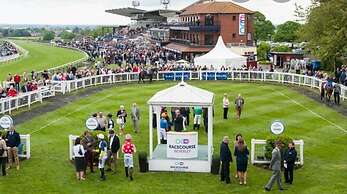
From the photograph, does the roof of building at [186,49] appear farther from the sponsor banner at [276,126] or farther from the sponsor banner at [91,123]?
the sponsor banner at [276,126]

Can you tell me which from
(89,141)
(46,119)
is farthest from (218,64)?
(89,141)

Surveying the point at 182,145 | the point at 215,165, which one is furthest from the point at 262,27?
the point at 215,165

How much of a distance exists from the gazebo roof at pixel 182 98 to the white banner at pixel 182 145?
1.00 m

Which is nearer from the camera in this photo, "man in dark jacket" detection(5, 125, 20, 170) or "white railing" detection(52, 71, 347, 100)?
"man in dark jacket" detection(5, 125, 20, 170)

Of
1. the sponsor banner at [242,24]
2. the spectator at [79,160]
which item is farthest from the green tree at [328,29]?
the spectator at [79,160]

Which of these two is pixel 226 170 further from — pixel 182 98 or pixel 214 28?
pixel 214 28

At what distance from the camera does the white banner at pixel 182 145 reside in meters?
18.8

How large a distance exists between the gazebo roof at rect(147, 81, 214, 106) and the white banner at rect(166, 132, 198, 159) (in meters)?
1.00

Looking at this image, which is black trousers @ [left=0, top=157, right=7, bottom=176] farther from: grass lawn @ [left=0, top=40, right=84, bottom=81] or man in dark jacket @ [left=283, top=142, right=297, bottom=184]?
grass lawn @ [left=0, top=40, right=84, bottom=81]

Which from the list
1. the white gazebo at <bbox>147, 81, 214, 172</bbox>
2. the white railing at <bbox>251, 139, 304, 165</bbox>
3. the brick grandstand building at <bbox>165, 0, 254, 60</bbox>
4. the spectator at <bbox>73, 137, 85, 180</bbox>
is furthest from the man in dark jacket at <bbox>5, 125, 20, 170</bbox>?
the brick grandstand building at <bbox>165, 0, 254, 60</bbox>

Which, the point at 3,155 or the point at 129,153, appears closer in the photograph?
the point at 129,153

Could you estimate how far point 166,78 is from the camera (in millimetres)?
48031

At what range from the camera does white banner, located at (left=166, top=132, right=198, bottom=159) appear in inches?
739

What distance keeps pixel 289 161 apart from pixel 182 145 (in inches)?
140
